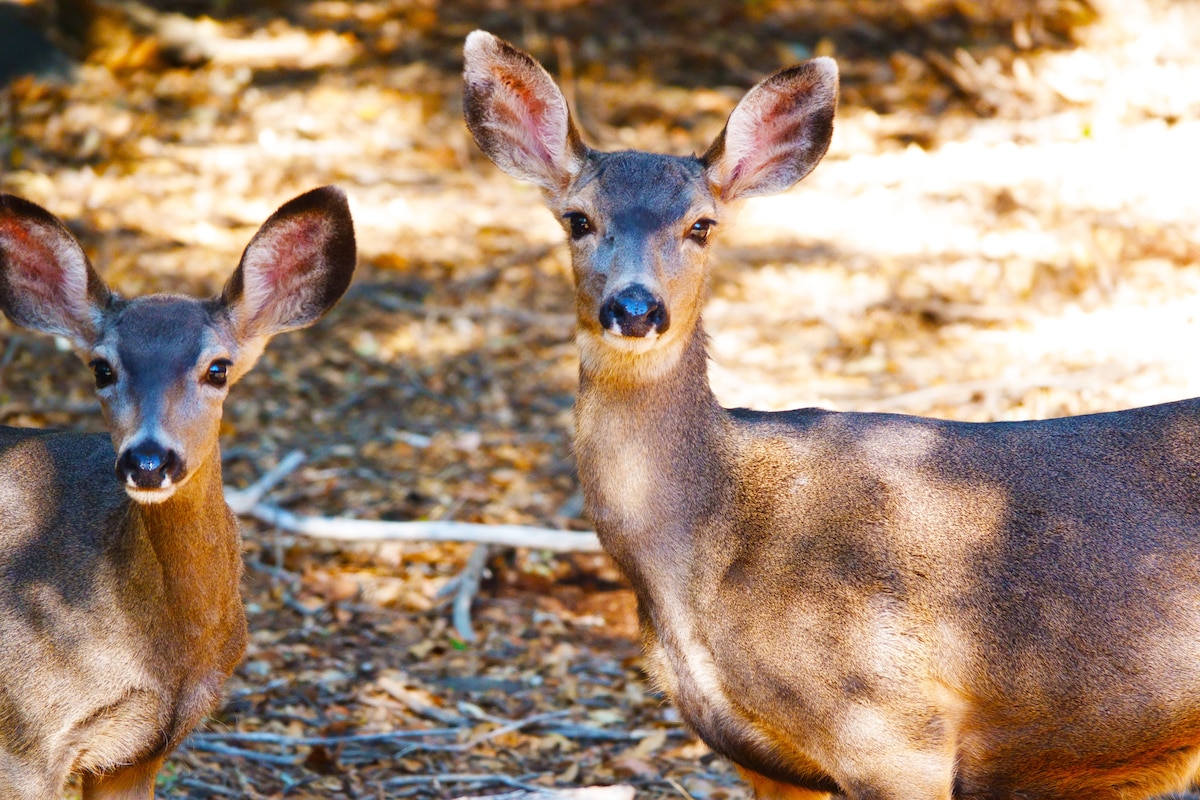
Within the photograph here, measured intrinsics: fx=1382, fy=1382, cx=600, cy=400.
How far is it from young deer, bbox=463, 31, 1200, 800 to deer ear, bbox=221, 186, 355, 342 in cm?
80

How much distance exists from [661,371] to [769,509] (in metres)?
0.56

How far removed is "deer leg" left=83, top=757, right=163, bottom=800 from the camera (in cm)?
450

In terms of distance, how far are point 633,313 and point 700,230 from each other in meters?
0.68

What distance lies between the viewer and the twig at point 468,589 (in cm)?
663

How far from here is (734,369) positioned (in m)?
9.09

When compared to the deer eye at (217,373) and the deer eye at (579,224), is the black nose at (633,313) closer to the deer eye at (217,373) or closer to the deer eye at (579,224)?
the deer eye at (579,224)

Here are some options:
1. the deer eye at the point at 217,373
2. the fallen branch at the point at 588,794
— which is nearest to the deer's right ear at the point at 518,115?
the deer eye at the point at 217,373

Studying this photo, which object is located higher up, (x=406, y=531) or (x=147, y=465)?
(x=147, y=465)

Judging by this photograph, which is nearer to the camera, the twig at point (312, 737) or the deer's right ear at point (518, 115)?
the deer's right ear at point (518, 115)

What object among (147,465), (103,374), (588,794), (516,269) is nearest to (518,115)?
(103,374)

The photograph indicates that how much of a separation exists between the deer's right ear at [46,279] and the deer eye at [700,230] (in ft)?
6.43

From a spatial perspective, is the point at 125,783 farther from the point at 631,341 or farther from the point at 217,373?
the point at 631,341

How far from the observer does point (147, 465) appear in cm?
392

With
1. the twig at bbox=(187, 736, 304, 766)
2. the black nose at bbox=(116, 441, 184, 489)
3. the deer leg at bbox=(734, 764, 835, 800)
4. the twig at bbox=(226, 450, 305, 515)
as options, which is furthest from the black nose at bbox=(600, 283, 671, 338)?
the twig at bbox=(226, 450, 305, 515)
